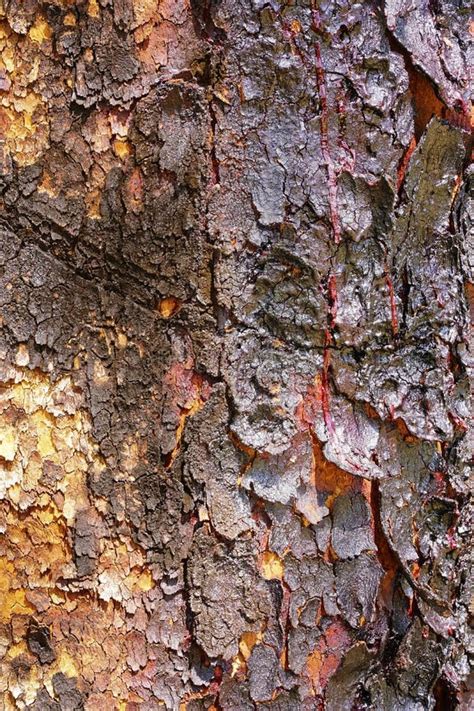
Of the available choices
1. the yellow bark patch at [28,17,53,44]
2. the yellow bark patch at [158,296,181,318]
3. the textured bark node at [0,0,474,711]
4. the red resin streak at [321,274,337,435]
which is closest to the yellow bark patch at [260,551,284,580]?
the textured bark node at [0,0,474,711]

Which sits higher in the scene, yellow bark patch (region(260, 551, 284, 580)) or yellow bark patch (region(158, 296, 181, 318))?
yellow bark patch (region(158, 296, 181, 318))

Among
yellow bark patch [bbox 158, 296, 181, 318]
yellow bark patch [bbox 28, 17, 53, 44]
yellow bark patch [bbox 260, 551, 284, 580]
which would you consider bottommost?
yellow bark patch [bbox 260, 551, 284, 580]

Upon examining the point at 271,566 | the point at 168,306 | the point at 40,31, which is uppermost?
the point at 40,31

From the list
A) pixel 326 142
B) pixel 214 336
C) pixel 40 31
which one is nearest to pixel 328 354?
pixel 214 336

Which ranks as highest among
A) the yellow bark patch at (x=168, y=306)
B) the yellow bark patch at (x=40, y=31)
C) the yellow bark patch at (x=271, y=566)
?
the yellow bark patch at (x=40, y=31)

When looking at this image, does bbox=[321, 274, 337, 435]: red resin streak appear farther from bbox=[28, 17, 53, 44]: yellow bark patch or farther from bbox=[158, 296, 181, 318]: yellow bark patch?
bbox=[28, 17, 53, 44]: yellow bark patch

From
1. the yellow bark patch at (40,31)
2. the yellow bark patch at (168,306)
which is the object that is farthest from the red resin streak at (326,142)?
the yellow bark patch at (40,31)

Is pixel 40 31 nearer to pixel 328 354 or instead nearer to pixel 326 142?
pixel 326 142

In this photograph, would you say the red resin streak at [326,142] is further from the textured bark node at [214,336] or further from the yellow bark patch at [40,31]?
the yellow bark patch at [40,31]

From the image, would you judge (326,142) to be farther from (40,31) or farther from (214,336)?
(40,31)

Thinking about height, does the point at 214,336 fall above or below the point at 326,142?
below
